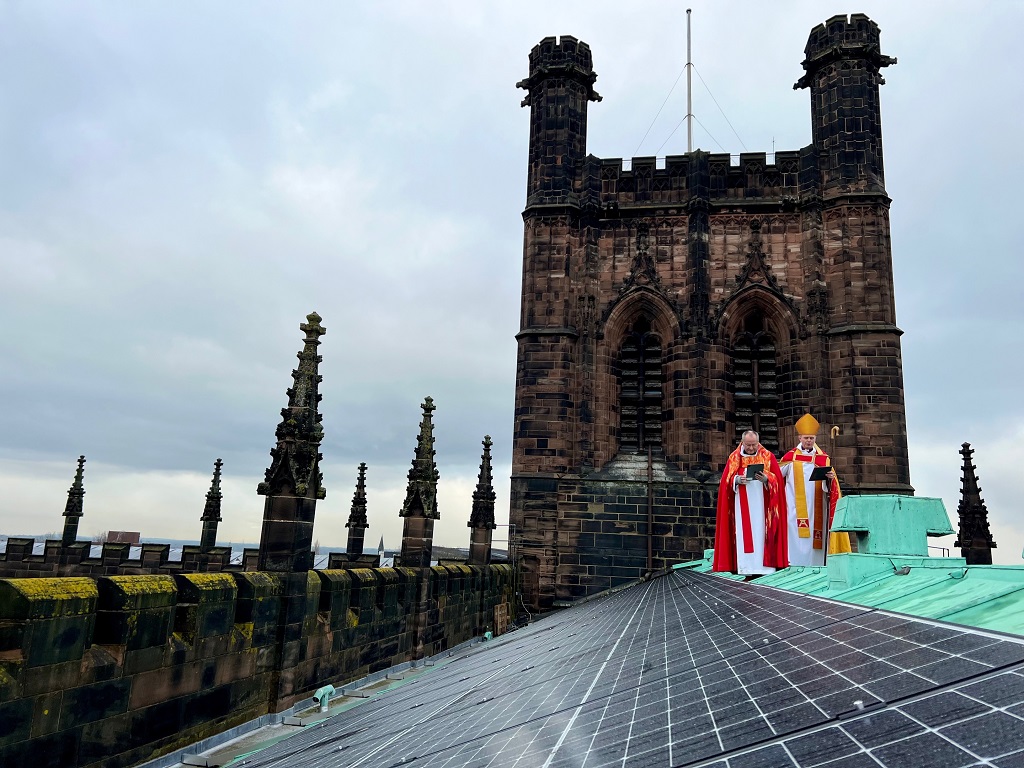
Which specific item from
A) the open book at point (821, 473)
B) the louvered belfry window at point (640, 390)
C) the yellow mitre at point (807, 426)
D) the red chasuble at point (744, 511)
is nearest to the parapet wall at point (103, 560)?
the louvered belfry window at point (640, 390)

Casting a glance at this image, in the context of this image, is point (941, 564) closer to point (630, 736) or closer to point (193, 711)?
point (630, 736)

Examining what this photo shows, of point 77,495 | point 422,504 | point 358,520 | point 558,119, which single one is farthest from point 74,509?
point 558,119

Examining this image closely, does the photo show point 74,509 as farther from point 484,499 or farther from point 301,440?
point 301,440

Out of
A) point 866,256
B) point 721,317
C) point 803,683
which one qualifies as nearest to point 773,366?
point 721,317

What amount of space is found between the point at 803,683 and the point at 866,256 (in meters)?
19.4

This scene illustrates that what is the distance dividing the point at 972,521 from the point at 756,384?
654 cm

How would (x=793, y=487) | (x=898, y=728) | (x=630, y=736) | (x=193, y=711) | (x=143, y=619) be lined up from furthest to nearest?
(x=793, y=487) < (x=193, y=711) < (x=143, y=619) < (x=630, y=736) < (x=898, y=728)

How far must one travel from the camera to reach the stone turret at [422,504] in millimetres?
14008

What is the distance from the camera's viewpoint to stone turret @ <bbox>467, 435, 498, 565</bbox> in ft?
63.7

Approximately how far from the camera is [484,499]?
19906 millimetres

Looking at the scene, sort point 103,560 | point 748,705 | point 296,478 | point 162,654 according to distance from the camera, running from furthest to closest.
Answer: point 103,560, point 296,478, point 162,654, point 748,705

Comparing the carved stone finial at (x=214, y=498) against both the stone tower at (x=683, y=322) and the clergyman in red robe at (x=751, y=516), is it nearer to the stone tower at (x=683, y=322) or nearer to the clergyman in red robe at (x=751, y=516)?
the stone tower at (x=683, y=322)

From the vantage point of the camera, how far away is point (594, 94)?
22328mm

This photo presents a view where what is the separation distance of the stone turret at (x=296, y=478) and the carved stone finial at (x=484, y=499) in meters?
10.1
